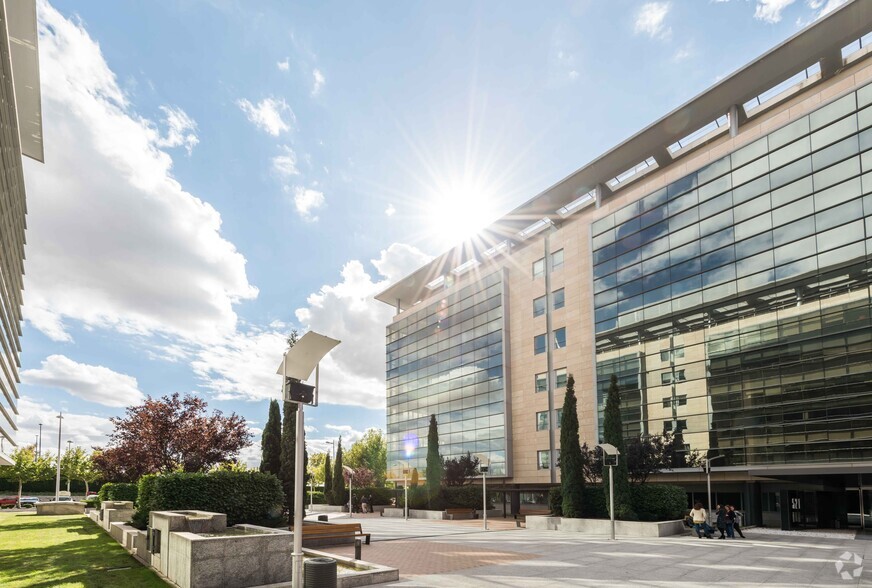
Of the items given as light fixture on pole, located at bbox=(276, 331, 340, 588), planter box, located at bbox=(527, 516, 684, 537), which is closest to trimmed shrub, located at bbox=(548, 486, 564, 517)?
planter box, located at bbox=(527, 516, 684, 537)

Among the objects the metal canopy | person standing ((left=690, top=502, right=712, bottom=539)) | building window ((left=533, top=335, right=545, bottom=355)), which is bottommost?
person standing ((left=690, top=502, right=712, bottom=539))

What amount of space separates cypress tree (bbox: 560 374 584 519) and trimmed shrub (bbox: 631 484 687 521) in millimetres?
3155

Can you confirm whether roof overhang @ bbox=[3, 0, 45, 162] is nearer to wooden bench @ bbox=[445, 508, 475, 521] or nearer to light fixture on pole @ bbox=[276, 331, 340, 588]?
light fixture on pole @ bbox=[276, 331, 340, 588]

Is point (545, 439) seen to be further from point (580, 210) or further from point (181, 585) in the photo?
point (181, 585)

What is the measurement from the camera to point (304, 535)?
66.5 feet

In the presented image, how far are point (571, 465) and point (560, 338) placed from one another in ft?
63.2

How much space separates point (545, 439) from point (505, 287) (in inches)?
575

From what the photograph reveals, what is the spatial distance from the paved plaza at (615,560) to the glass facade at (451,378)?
29.4 metres

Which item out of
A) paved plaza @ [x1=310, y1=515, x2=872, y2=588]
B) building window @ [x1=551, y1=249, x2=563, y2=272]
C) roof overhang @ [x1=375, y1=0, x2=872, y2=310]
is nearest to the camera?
paved plaza @ [x1=310, y1=515, x2=872, y2=588]

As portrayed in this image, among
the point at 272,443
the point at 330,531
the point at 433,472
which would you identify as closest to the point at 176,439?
the point at 272,443

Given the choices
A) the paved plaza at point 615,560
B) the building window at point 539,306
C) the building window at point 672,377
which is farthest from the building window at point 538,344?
the paved plaza at point 615,560

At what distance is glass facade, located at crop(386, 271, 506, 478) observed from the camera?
55.3m

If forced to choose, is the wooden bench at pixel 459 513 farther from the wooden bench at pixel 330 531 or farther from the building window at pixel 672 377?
the wooden bench at pixel 330 531

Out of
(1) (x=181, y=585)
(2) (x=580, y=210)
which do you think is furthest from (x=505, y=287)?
(1) (x=181, y=585)
